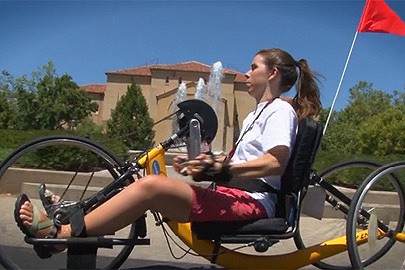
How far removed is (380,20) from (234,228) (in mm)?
6650

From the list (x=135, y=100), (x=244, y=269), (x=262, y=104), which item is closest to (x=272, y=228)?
(x=244, y=269)

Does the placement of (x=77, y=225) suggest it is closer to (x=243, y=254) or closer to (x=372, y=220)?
(x=243, y=254)

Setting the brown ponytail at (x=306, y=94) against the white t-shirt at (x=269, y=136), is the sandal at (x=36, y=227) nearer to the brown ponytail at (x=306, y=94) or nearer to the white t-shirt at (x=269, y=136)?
the white t-shirt at (x=269, y=136)

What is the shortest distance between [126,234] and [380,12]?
22.0 feet

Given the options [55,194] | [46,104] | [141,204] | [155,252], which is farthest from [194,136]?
[46,104]

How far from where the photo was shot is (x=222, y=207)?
2537mm

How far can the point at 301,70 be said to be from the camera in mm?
2891

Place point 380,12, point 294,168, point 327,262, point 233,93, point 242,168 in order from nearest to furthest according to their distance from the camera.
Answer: point 242,168
point 294,168
point 327,262
point 380,12
point 233,93

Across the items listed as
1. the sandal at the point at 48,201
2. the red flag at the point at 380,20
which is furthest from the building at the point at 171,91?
the sandal at the point at 48,201

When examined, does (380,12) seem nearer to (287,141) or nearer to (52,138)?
(287,141)

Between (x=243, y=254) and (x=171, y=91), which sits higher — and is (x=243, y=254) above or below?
below

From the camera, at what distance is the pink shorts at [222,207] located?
2512mm

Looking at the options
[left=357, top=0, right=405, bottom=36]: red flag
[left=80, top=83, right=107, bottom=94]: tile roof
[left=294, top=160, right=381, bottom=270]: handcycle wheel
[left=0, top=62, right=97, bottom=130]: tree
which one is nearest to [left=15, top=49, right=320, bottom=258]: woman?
[left=294, top=160, right=381, bottom=270]: handcycle wheel

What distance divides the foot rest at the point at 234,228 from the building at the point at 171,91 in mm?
49004
